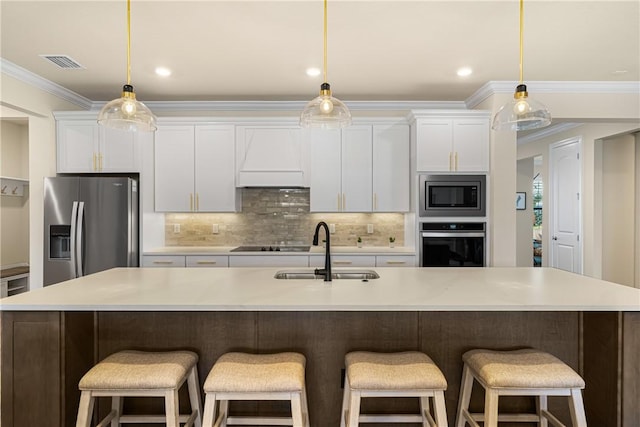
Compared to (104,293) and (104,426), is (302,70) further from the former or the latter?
(104,426)

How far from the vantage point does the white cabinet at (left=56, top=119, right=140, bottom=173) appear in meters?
4.15

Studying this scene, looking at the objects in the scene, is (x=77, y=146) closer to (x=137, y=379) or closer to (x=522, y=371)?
(x=137, y=379)

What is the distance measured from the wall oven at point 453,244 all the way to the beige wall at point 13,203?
4.81 m

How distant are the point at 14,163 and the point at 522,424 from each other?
586 centimetres

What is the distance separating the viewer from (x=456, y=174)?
397cm

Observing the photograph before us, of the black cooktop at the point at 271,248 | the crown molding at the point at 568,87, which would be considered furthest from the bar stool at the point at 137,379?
the crown molding at the point at 568,87

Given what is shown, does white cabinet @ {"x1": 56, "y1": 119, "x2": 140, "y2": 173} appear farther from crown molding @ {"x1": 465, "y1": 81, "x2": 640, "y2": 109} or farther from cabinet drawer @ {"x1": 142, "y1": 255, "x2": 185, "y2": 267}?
crown molding @ {"x1": 465, "y1": 81, "x2": 640, "y2": 109}

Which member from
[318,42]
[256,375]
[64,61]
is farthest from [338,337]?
[64,61]

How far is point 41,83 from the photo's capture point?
3779 mm

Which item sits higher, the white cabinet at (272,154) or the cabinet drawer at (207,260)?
the white cabinet at (272,154)

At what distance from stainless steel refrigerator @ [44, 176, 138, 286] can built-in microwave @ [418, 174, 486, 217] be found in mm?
3008

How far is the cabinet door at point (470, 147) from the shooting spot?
3955mm

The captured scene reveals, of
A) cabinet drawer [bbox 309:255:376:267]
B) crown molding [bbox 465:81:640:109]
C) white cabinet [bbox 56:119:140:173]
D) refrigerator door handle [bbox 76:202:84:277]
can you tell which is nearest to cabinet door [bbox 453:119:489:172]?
crown molding [bbox 465:81:640:109]

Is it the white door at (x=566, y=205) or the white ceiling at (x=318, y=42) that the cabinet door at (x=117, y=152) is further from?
the white door at (x=566, y=205)
